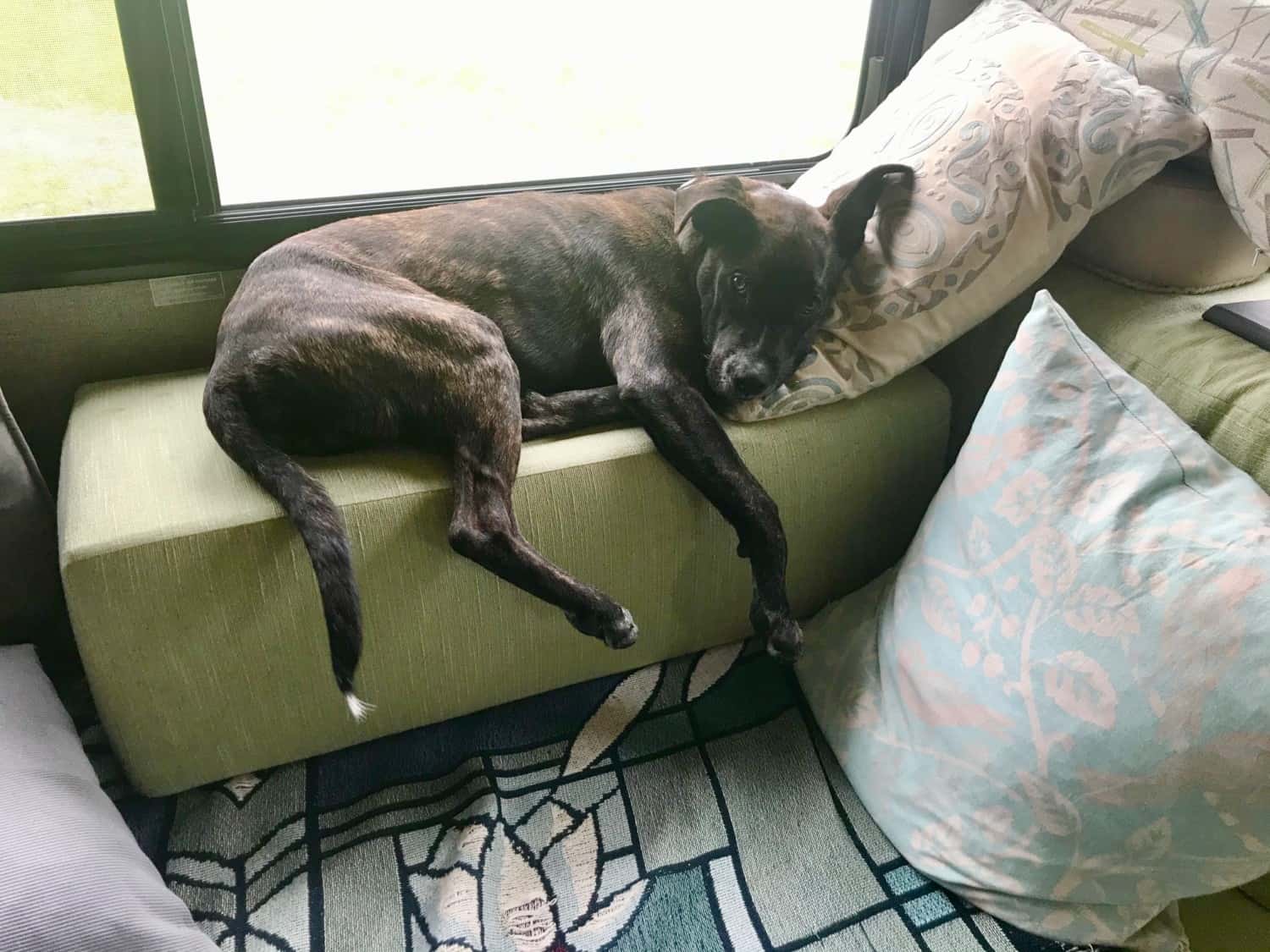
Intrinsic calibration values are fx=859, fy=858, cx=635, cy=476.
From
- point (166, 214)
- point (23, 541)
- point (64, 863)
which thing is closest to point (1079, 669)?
point (64, 863)

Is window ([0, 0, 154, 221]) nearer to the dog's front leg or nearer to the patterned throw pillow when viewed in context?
the dog's front leg

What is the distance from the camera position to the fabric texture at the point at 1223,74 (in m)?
1.22

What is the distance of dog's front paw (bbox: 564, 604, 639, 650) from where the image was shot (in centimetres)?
123

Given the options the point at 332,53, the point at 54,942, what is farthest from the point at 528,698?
the point at 332,53

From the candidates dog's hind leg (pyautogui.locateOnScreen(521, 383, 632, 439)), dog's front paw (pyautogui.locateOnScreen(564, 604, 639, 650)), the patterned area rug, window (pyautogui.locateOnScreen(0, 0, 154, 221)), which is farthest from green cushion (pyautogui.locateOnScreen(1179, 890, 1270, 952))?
window (pyautogui.locateOnScreen(0, 0, 154, 221))

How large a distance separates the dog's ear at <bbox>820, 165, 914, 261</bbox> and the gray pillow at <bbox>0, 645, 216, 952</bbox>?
133 cm

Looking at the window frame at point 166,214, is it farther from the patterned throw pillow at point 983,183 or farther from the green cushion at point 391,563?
the patterned throw pillow at point 983,183

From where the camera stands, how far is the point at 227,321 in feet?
4.27

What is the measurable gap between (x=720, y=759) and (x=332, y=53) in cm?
144

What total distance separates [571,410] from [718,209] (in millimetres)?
417

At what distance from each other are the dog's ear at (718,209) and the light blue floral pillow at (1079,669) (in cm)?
49

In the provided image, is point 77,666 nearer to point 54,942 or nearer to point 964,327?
point 54,942

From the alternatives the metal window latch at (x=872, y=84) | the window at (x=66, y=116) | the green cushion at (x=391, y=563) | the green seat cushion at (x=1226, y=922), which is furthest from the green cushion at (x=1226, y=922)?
the window at (x=66, y=116)

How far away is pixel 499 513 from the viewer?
1178 mm
